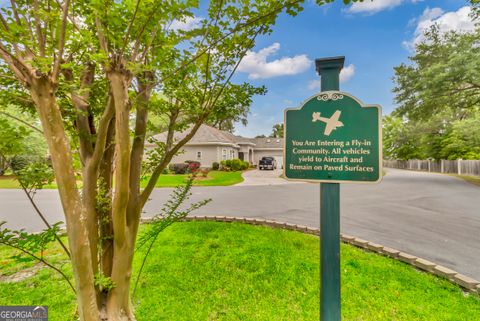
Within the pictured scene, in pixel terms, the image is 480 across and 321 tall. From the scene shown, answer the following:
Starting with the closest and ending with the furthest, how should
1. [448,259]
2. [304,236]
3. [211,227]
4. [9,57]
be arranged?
[9,57], [448,259], [304,236], [211,227]

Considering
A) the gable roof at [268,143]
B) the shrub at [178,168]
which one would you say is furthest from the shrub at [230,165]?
the gable roof at [268,143]

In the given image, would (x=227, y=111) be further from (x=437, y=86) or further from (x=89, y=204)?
(x=437, y=86)

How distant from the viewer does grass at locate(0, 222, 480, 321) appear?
2.46 m

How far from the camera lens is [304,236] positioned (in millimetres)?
4602

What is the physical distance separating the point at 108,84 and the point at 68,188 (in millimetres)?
966

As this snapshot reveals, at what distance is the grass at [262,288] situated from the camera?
2465mm

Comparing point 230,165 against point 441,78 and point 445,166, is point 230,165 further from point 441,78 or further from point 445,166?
point 445,166

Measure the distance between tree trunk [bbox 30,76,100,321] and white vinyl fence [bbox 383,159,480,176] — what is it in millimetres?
26613

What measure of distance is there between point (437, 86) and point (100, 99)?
1937 cm

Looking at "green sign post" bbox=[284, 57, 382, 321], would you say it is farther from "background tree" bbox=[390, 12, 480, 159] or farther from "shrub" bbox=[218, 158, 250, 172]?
"shrub" bbox=[218, 158, 250, 172]

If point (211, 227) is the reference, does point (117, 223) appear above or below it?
above

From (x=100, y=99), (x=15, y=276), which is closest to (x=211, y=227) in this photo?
(x=15, y=276)

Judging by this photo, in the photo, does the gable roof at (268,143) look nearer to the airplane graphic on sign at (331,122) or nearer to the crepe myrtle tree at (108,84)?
the crepe myrtle tree at (108,84)

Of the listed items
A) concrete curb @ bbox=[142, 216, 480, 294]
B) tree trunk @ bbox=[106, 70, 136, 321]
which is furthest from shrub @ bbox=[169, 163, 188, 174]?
tree trunk @ bbox=[106, 70, 136, 321]
